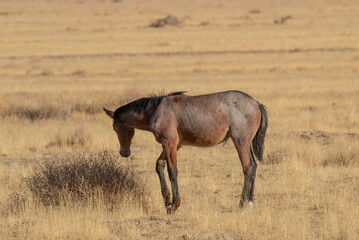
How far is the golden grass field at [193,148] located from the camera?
8.50 meters

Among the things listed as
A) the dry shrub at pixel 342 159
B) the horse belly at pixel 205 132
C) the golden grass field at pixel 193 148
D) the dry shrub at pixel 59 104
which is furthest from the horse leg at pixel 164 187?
the dry shrub at pixel 59 104

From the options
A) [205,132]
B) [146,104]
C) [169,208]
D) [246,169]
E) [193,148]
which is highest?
[146,104]

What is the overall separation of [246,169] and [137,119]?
150 centimetres

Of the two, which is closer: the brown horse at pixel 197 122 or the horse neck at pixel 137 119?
the brown horse at pixel 197 122

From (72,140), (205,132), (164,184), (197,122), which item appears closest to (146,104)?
(197,122)

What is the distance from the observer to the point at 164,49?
39.6 metres

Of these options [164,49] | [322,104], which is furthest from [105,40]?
[322,104]

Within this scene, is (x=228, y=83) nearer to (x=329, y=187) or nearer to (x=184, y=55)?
(x=184, y=55)

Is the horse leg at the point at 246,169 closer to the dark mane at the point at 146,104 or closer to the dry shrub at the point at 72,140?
the dark mane at the point at 146,104

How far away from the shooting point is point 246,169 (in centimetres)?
927

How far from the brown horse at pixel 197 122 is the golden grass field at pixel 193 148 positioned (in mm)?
576

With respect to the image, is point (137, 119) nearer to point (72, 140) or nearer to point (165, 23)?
point (72, 140)

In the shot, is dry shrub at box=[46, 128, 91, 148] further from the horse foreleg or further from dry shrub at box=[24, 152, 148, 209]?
the horse foreleg

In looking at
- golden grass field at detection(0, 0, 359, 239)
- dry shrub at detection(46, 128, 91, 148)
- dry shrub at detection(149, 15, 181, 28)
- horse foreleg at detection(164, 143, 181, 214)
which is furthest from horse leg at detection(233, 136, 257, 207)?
dry shrub at detection(149, 15, 181, 28)
